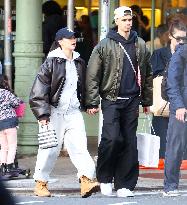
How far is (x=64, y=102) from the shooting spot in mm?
7602

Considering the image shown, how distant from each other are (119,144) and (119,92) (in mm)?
545

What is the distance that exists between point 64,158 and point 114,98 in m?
4.04

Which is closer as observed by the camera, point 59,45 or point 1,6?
point 59,45

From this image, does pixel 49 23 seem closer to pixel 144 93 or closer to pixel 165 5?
pixel 165 5

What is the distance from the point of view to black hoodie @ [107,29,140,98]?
7.66m

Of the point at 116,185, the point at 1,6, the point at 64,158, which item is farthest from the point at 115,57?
the point at 1,6

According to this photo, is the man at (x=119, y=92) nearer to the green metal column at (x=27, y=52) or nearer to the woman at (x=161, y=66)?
the woman at (x=161, y=66)

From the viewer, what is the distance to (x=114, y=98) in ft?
25.2

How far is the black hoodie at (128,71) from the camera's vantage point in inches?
301

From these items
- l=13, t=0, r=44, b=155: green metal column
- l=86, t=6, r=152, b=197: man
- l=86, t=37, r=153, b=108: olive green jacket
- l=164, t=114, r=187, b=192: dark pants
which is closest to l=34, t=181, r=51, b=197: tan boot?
l=86, t=6, r=152, b=197: man

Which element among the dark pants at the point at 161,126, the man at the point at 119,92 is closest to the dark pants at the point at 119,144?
the man at the point at 119,92

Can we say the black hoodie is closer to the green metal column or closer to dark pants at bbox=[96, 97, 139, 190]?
dark pants at bbox=[96, 97, 139, 190]

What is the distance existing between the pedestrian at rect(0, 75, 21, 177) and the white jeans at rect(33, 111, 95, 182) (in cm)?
157

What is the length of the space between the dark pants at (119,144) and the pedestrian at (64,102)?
0.62 feet
